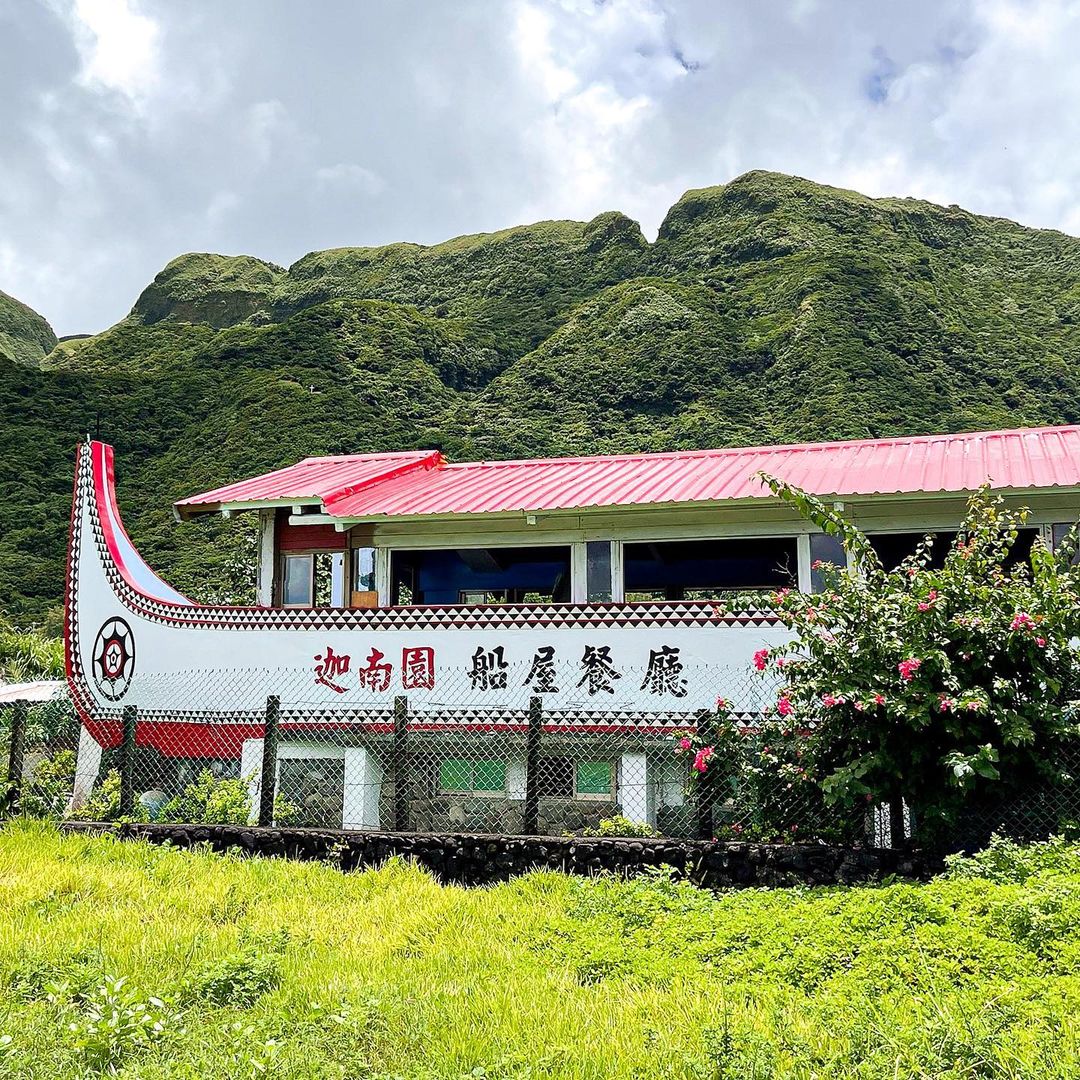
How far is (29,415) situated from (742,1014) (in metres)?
48.8

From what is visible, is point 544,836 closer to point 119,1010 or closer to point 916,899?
point 916,899

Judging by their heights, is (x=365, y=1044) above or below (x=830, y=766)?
below

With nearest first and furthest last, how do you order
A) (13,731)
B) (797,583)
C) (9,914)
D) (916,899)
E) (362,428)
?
(916,899)
(9,914)
(13,731)
(797,583)
(362,428)

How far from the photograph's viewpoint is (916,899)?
5.98m

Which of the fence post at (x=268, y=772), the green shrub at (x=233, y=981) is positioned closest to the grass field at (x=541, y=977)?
the green shrub at (x=233, y=981)

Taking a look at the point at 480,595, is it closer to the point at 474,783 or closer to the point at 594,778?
the point at 474,783

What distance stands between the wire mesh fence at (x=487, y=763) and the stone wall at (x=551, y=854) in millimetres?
220

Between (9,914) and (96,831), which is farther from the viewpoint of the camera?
(96,831)

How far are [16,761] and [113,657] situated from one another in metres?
2.60

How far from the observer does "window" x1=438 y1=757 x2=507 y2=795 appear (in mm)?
9602

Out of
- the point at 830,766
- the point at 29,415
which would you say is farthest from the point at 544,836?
the point at 29,415

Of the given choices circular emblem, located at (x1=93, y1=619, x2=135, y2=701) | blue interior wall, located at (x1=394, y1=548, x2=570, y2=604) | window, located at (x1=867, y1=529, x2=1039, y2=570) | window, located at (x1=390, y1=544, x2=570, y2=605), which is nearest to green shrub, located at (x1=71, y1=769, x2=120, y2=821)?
circular emblem, located at (x1=93, y1=619, x2=135, y2=701)

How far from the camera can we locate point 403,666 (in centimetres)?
1048

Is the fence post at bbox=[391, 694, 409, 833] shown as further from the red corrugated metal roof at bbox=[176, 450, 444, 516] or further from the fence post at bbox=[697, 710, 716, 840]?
the red corrugated metal roof at bbox=[176, 450, 444, 516]
